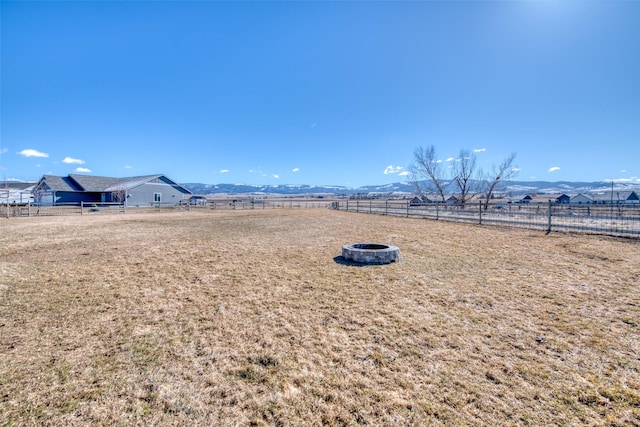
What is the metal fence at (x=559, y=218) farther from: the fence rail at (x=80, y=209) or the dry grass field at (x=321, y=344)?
the fence rail at (x=80, y=209)

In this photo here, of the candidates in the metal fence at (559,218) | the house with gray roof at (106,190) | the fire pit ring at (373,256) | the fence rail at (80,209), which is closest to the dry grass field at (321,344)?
the fire pit ring at (373,256)

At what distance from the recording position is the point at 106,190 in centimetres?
3534

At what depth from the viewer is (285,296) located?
416 centimetres

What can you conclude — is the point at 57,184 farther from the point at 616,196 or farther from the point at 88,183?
the point at 616,196

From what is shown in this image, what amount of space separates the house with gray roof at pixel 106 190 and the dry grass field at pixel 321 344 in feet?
103

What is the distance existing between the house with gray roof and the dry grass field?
31.3 m

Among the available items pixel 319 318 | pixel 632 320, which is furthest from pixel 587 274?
pixel 319 318

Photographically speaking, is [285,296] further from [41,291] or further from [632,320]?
[632,320]

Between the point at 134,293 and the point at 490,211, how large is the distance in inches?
599

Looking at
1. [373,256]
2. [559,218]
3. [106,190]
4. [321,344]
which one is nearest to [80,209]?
[106,190]

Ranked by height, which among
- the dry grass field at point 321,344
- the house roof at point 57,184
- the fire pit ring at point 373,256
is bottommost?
the dry grass field at point 321,344

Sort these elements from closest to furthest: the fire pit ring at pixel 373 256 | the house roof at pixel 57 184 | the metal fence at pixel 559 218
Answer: the fire pit ring at pixel 373 256 → the metal fence at pixel 559 218 → the house roof at pixel 57 184

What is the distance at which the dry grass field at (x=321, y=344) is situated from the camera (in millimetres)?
1991

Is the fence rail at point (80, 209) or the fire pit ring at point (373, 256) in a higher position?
the fence rail at point (80, 209)
